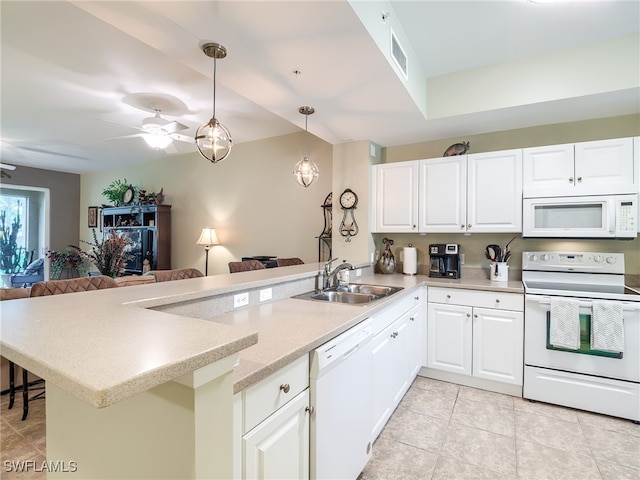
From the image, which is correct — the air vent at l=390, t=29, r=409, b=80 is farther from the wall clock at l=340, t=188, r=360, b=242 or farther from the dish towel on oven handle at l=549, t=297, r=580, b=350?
the dish towel on oven handle at l=549, t=297, r=580, b=350

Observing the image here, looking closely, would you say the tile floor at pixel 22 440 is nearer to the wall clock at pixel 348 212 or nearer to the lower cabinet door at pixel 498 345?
the wall clock at pixel 348 212

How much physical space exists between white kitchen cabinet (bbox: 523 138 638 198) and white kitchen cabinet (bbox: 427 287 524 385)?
99cm

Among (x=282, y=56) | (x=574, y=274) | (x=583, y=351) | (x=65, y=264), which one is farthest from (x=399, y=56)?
(x=65, y=264)

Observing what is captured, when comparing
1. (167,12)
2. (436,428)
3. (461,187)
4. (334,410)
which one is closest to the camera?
(334,410)

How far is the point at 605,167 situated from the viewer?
257cm

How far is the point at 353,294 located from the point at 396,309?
0.35m

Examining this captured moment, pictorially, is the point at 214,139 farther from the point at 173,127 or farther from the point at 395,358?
the point at 395,358

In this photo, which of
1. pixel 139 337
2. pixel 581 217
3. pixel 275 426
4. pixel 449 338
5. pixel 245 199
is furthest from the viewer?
pixel 245 199

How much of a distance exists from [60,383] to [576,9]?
3.13m

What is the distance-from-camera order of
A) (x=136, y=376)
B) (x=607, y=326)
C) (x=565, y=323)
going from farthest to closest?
(x=565, y=323)
(x=607, y=326)
(x=136, y=376)

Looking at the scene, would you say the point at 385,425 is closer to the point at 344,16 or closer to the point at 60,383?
the point at 60,383

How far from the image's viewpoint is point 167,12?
1539mm

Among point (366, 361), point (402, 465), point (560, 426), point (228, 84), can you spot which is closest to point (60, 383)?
point (366, 361)

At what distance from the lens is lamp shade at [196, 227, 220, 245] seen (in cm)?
512
